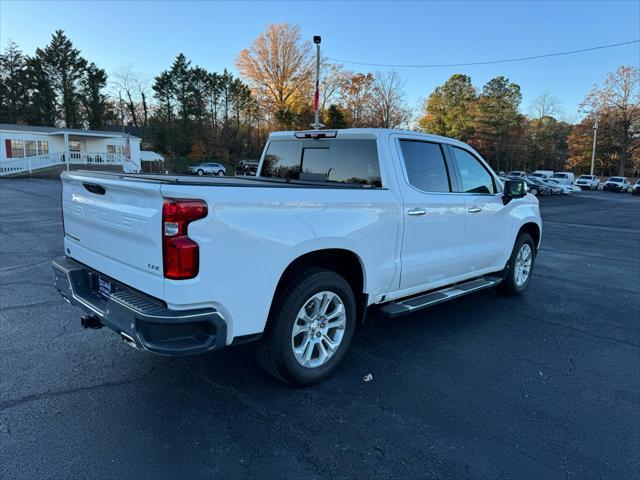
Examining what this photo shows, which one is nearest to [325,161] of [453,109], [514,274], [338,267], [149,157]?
[338,267]

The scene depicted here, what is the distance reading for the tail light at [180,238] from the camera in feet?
8.06

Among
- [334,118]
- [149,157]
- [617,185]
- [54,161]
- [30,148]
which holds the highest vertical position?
[334,118]

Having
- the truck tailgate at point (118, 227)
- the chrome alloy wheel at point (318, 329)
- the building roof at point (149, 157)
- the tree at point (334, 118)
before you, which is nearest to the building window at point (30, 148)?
the building roof at point (149, 157)

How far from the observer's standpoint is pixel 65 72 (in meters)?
54.8

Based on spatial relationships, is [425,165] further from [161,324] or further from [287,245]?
[161,324]

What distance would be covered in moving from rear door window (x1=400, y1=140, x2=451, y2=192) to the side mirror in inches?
43.2

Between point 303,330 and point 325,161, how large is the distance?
181 centimetres

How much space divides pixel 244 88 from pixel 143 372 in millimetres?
58678

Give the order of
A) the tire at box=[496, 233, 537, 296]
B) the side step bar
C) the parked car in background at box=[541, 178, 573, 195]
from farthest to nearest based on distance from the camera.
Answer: the parked car in background at box=[541, 178, 573, 195], the tire at box=[496, 233, 537, 296], the side step bar

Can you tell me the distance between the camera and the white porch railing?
33.2 metres

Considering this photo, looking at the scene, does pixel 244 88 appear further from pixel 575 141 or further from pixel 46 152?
pixel 575 141

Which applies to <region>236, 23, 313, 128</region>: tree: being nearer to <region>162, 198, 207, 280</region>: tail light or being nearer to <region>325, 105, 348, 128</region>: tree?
<region>325, 105, 348, 128</region>: tree

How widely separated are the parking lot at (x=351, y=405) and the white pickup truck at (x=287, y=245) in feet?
1.52

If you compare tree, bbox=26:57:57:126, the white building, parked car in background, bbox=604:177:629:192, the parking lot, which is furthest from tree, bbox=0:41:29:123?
parked car in background, bbox=604:177:629:192
